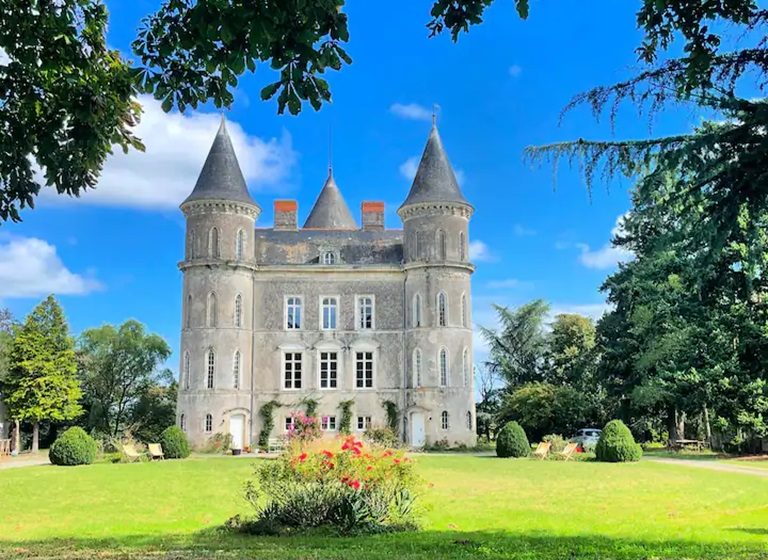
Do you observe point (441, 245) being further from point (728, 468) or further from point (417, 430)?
point (728, 468)

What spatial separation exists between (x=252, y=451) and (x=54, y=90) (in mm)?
32667

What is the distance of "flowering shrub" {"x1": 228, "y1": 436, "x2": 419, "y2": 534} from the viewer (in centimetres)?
1125

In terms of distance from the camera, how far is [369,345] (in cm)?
4097

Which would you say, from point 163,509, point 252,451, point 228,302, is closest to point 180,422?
point 252,451

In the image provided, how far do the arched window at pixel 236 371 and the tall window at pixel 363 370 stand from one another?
6381 millimetres

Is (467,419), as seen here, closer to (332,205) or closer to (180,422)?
(180,422)

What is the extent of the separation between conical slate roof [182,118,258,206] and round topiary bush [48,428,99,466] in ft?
49.1

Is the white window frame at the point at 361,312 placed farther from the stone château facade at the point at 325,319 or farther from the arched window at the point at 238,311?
the arched window at the point at 238,311

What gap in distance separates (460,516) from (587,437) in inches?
1122

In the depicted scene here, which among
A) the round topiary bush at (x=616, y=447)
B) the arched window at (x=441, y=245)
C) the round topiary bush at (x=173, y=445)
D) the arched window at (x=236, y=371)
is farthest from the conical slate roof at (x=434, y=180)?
the round topiary bush at (x=173, y=445)

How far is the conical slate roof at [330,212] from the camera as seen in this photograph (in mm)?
50906

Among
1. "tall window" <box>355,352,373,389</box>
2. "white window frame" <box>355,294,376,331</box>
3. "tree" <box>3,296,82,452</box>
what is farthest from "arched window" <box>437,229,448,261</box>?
"tree" <box>3,296,82,452</box>

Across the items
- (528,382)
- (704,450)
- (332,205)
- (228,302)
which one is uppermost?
(332,205)

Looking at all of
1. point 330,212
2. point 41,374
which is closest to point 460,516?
point 41,374
